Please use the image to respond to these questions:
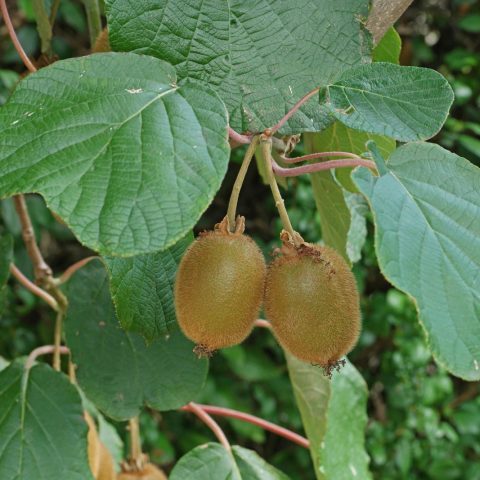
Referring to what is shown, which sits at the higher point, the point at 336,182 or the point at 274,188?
the point at 274,188

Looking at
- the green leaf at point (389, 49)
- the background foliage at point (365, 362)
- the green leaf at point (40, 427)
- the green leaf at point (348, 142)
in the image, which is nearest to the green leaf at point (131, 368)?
the green leaf at point (40, 427)

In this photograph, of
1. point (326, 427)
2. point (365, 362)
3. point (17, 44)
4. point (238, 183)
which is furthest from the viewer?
point (365, 362)

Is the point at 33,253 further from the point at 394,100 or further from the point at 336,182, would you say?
the point at 394,100

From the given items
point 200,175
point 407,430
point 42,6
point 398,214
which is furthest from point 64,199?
point 407,430

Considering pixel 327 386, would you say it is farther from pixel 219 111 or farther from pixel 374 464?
pixel 374 464

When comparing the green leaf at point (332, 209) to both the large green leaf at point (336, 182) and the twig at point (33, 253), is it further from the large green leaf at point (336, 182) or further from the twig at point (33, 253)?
the twig at point (33, 253)

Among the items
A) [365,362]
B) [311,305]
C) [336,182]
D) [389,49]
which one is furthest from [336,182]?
[365,362]

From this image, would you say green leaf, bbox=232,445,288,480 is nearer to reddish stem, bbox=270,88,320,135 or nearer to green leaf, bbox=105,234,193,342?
green leaf, bbox=105,234,193,342
